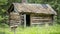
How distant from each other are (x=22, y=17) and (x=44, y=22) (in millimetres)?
3307

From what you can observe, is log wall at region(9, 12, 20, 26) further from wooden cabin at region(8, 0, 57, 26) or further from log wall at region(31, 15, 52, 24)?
log wall at region(31, 15, 52, 24)

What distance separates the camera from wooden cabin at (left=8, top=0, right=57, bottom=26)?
28695 millimetres

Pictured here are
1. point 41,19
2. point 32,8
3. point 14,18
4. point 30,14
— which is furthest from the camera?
point 14,18

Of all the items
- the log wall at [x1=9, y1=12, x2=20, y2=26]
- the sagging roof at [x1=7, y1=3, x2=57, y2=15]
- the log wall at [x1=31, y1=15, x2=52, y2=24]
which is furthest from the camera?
the log wall at [x1=9, y1=12, x2=20, y2=26]

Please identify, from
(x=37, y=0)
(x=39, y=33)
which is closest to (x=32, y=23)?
(x=39, y=33)

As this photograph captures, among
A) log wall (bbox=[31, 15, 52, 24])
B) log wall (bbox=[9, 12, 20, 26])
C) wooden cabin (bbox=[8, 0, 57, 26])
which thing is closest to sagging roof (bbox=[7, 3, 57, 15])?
wooden cabin (bbox=[8, 0, 57, 26])

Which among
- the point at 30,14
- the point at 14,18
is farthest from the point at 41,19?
the point at 14,18

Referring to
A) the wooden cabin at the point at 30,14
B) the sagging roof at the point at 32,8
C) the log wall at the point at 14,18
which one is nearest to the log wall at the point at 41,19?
the wooden cabin at the point at 30,14

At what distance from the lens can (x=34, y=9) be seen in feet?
Answer: 97.4

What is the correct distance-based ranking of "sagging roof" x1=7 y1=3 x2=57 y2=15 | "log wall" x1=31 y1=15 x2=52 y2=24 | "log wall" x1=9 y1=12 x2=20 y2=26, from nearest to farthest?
1. "sagging roof" x1=7 y1=3 x2=57 y2=15
2. "log wall" x1=31 y1=15 x2=52 y2=24
3. "log wall" x1=9 y1=12 x2=20 y2=26

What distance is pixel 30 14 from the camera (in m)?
29.1

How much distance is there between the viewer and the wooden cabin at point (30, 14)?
2870 cm

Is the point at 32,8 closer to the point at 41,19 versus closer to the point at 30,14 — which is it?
the point at 30,14

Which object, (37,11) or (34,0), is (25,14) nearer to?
(37,11)
